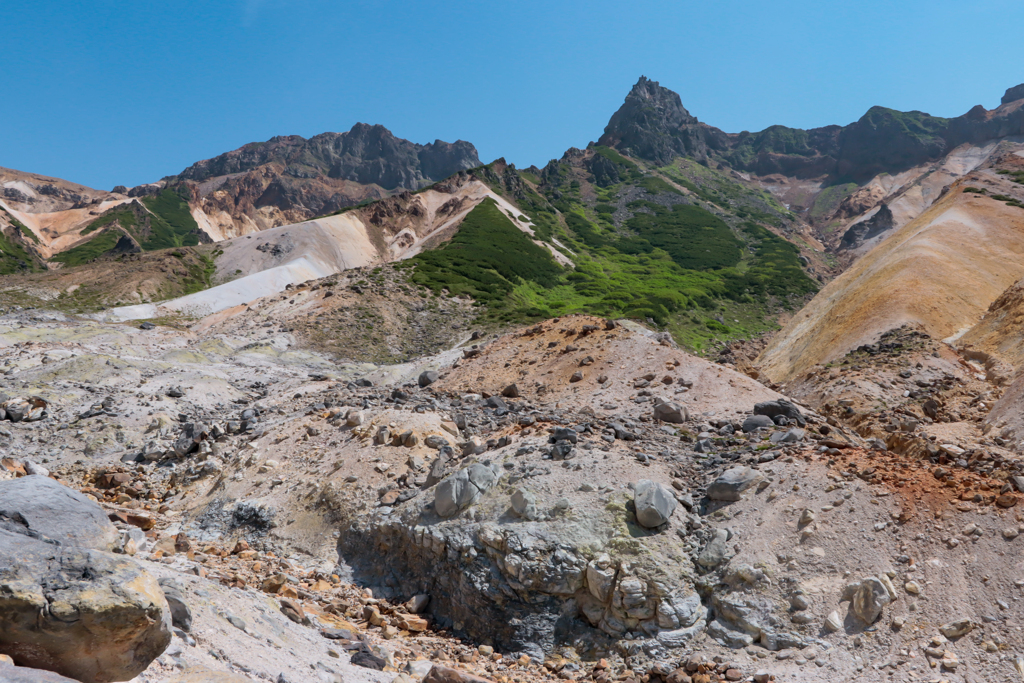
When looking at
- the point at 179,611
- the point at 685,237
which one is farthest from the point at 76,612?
the point at 685,237

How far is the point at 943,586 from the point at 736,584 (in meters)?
2.98

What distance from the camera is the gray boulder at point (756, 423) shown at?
47.6 feet

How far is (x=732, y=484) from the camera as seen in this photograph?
11438mm

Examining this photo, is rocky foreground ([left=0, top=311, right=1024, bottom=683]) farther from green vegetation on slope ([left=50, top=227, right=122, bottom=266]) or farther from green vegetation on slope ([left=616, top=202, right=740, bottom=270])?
green vegetation on slope ([left=50, top=227, right=122, bottom=266])

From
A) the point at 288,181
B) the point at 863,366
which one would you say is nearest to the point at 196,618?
the point at 863,366

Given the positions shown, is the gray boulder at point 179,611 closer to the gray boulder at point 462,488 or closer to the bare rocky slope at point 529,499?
the bare rocky slope at point 529,499

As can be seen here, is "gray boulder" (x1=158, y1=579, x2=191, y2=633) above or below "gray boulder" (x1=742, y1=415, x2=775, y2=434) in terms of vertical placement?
above

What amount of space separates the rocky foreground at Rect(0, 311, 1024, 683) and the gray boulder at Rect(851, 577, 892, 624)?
3cm

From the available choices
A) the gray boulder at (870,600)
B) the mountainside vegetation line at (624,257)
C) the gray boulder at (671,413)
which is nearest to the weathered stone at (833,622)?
the gray boulder at (870,600)

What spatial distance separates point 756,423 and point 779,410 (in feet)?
3.16

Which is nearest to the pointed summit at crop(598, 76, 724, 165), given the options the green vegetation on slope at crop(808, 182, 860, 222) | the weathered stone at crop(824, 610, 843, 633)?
the green vegetation on slope at crop(808, 182, 860, 222)

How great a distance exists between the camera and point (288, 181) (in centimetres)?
17500

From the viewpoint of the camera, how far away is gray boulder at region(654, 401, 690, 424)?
15.9 meters

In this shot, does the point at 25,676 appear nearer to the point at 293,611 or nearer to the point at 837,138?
the point at 293,611
